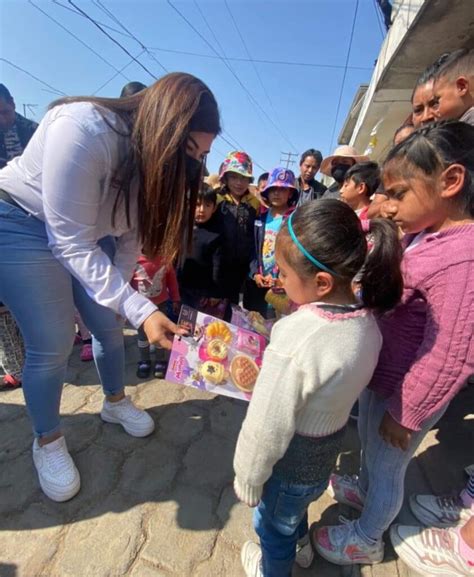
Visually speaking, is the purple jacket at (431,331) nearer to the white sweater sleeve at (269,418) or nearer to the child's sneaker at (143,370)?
the white sweater sleeve at (269,418)

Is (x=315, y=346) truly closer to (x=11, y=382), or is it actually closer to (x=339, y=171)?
(x=11, y=382)

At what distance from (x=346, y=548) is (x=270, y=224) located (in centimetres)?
206

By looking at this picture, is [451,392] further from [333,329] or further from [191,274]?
[191,274]

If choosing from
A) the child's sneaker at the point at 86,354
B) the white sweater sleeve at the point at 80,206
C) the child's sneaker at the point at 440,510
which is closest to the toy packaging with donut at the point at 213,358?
the white sweater sleeve at the point at 80,206

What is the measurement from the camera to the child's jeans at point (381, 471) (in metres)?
1.13

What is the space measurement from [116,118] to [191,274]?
5.17 feet

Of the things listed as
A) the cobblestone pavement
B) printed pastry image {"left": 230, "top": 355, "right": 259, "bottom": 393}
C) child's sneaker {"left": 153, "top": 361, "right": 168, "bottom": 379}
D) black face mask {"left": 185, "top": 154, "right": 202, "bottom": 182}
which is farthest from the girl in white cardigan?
child's sneaker {"left": 153, "top": 361, "right": 168, "bottom": 379}

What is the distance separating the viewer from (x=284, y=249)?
914 millimetres

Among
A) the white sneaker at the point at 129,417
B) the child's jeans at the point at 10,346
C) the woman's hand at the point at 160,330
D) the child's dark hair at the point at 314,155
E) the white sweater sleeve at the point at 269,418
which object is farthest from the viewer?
the child's dark hair at the point at 314,155

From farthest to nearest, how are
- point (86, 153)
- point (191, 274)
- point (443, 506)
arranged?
point (191, 274), point (443, 506), point (86, 153)

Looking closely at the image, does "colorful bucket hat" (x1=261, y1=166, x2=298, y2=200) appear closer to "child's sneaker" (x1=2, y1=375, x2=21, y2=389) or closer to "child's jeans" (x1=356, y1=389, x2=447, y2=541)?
"child's jeans" (x1=356, y1=389, x2=447, y2=541)

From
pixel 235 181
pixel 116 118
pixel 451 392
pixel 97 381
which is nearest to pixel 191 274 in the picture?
pixel 235 181

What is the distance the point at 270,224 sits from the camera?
8.66 ft

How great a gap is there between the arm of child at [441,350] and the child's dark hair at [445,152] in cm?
25
